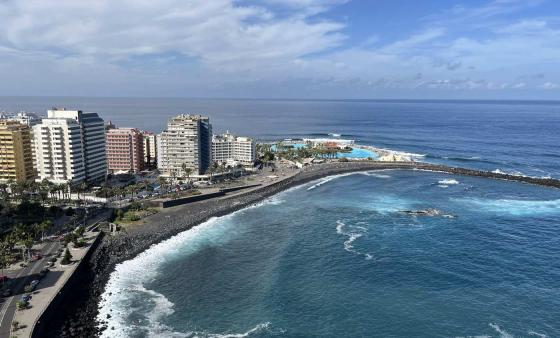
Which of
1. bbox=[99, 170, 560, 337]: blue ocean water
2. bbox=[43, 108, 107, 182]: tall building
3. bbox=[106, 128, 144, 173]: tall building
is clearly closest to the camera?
bbox=[99, 170, 560, 337]: blue ocean water

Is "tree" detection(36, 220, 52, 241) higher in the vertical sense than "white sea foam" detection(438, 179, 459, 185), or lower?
higher

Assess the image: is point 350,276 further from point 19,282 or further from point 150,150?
point 150,150

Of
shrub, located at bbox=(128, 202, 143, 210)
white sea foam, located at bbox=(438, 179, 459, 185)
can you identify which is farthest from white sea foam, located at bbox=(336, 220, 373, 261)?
white sea foam, located at bbox=(438, 179, 459, 185)

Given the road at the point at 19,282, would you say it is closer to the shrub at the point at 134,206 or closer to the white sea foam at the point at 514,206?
the shrub at the point at 134,206

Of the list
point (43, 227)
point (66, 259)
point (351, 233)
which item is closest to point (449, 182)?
point (351, 233)

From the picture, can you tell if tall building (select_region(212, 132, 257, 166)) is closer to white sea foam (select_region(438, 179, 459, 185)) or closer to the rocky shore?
the rocky shore

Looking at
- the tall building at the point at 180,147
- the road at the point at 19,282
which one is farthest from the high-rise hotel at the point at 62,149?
the road at the point at 19,282

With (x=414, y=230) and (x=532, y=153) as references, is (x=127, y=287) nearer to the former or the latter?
(x=414, y=230)

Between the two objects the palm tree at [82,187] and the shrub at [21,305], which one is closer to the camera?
the shrub at [21,305]
